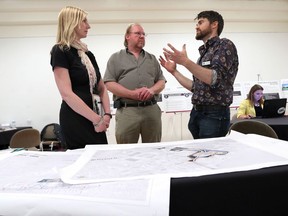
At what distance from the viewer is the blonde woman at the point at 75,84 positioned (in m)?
1.41

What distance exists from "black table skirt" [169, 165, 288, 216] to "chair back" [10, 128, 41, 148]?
3.28m

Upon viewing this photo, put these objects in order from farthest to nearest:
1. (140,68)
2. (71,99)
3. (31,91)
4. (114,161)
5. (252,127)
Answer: (31,91), (140,68), (252,127), (71,99), (114,161)

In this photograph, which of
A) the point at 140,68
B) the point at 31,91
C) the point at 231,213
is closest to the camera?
the point at 231,213

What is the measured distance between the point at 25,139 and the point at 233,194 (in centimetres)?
338

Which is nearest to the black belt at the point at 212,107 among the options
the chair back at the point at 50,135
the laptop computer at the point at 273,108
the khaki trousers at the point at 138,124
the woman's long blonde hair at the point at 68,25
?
the khaki trousers at the point at 138,124

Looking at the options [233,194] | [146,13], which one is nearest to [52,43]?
[146,13]

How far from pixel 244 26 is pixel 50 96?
452 cm

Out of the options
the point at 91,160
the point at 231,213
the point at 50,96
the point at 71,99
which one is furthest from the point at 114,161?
the point at 50,96

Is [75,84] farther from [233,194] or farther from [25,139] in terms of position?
[25,139]

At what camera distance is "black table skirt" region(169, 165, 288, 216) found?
1.61ft

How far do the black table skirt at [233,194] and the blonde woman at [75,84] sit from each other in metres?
1.00

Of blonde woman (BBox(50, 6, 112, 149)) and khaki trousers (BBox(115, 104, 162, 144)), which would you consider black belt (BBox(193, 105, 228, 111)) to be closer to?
khaki trousers (BBox(115, 104, 162, 144))

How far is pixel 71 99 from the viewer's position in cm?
138

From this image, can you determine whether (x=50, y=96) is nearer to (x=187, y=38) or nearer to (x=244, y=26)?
(x=187, y=38)
